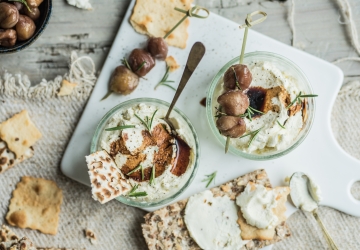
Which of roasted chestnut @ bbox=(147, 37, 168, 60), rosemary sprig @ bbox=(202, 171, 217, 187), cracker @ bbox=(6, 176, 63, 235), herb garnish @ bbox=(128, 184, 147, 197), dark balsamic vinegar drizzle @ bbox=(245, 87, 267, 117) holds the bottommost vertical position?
cracker @ bbox=(6, 176, 63, 235)

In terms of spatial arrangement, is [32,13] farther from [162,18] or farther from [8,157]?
[8,157]

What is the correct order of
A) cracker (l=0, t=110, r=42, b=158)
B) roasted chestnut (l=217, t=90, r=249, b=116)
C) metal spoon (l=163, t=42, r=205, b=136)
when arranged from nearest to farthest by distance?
roasted chestnut (l=217, t=90, r=249, b=116), metal spoon (l=163, t=42, r=205, b=136), cracker (l=0, t=110, r=42, b=158)

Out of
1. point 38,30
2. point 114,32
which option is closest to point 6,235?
point 38,30

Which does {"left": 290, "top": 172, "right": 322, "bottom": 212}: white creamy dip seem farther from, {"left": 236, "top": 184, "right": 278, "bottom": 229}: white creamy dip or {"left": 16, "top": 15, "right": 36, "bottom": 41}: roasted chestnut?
{"left": 16, "top": 15, "right": 36, "bottom": 41}: roasted chestnut

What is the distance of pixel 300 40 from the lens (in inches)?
77.9

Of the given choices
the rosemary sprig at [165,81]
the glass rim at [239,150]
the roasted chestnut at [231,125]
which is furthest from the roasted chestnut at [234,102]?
the rosemary sprig at [165,81]

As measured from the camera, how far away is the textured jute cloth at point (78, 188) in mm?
1963

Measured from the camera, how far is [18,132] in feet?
6.39

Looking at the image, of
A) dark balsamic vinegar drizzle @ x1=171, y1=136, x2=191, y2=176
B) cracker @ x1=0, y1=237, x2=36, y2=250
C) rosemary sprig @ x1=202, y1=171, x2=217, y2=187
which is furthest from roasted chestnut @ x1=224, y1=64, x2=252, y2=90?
cracker @ x1=0, y1=237, x2=36, y2=250

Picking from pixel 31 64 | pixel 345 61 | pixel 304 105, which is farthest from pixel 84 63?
pixel 345 61

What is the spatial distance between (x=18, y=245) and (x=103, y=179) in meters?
0.54

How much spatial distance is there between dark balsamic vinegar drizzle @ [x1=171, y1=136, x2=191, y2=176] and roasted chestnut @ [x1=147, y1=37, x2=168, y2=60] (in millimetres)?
359

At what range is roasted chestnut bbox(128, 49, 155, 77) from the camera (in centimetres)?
185

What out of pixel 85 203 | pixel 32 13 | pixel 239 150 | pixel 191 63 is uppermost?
pixel 32 13
